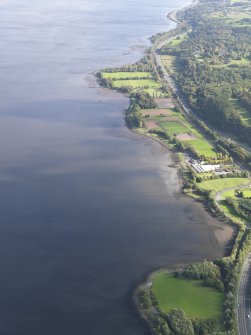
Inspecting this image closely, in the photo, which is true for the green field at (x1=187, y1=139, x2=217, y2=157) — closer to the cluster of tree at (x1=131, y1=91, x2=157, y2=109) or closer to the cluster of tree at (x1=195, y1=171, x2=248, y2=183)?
the cluster of tree at (x1=195, y1=171, x2=248, y2=183)

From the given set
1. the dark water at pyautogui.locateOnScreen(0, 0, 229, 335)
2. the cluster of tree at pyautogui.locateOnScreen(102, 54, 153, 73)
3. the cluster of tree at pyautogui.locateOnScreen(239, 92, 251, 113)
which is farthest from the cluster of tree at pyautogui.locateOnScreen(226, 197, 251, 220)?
the cluster of tree at pyautogui.locateOnScreen(102, 54, 153, 73)

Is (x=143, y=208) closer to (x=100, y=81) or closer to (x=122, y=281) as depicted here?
(x=122, y=281)

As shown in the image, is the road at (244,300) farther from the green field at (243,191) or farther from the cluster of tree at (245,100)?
the cluster of tree at (245,100)

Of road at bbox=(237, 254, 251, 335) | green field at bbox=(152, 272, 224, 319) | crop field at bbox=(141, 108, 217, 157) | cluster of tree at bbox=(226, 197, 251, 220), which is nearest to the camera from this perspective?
road at bbox=(237, 254, 251, 335)

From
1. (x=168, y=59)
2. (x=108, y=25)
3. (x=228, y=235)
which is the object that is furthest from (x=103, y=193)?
(x=108, y=25)

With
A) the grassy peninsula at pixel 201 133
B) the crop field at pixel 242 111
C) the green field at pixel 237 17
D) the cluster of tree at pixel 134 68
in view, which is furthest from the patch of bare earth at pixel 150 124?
the green field at pixel 237 17

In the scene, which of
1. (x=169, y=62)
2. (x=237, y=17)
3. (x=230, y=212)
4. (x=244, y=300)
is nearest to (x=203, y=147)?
(x=230, y=212)
